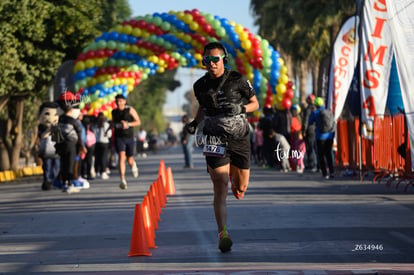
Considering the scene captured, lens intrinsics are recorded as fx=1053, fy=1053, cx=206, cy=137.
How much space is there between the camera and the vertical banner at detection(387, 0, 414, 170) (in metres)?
14.1

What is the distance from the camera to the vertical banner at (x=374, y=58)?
17.6 m

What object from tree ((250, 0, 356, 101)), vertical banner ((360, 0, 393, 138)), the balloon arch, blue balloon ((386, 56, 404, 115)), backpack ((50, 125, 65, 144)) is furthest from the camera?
tree ((250, 0, 356, 101))

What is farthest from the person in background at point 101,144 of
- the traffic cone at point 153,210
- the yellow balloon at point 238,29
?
the traffic cone at point 153,210


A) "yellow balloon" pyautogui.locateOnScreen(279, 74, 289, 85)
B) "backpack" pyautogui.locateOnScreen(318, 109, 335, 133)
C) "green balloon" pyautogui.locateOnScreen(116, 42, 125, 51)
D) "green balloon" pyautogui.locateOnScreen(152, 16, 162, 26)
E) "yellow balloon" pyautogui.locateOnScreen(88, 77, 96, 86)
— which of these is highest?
"green balloon" pyautogui.locateOnScreen(152, 16, 162, 26)

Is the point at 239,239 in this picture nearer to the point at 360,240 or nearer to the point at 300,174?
the point at 360,240

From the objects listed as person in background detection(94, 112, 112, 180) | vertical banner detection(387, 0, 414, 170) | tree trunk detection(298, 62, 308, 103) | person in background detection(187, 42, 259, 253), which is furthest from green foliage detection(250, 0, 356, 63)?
person in background detection(187, 42, 259, 253)

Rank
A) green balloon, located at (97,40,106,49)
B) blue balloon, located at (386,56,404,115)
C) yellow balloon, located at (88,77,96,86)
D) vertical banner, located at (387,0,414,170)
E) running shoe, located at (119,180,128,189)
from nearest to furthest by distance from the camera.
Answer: vertical banner, located at (387,0,414,170)
running shoe, located at (119,180,128,189)
blue balloon, located at (386,56,404,115)
green balloon, located at (97,40,106,49)
yellow balloon, located at (88,77,96,86)

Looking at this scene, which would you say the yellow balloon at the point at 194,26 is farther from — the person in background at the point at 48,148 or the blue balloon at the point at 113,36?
the person in background at the point at 48,148

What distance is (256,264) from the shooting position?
345 inches

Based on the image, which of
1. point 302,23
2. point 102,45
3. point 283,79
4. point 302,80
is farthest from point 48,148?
point 302,80

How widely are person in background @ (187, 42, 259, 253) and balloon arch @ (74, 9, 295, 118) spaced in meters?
19.6

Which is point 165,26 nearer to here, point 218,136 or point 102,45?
point 102,45

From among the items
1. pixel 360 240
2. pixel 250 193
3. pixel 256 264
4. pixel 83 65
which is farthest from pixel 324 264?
pixel 83 65

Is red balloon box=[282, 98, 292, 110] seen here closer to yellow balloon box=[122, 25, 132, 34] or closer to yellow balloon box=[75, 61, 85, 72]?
yellow balloon box=[122, 25, 132, 34]
